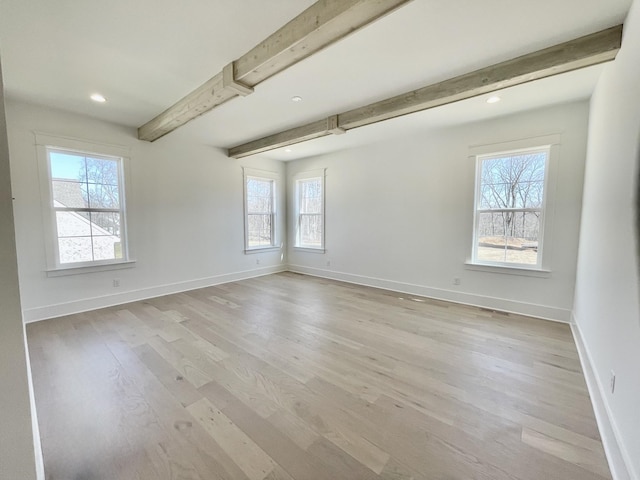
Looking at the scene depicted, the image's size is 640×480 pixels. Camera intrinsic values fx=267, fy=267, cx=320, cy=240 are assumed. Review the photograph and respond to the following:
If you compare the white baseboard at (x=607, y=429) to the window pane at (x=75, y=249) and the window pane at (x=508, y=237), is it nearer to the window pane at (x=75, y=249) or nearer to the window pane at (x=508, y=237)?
the window pane at (x=508, y=237)

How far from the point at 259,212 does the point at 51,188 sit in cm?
330

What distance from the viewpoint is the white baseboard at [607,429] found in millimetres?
1300

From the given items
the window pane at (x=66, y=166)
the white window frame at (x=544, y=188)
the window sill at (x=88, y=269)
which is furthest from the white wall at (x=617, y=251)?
the window pane at (x=66, y=166)

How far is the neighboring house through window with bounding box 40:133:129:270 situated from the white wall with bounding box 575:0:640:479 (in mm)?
5323

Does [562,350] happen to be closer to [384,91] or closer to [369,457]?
[369,457]

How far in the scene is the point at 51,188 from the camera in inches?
134

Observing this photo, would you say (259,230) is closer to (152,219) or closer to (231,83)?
(152,219)

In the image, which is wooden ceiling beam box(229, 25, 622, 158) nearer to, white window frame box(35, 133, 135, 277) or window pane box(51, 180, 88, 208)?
white window frame box(35, 133, 135, 277)

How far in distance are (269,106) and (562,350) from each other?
409 centimetres

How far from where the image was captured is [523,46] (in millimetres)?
2150

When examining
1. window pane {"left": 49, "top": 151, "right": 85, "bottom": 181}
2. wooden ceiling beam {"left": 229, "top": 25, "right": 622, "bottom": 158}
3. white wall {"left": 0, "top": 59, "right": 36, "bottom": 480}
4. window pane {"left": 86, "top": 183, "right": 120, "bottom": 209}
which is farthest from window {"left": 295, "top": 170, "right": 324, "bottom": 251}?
white wall {"left": 0, "top": 59, "right": 36, "bottom": 480}

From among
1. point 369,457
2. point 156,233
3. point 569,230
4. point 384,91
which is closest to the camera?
point 369,457

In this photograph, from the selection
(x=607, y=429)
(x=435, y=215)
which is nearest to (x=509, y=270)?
(x=435, y=215)

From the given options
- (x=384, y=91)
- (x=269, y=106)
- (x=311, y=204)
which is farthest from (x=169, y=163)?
(x=384, y=91)
